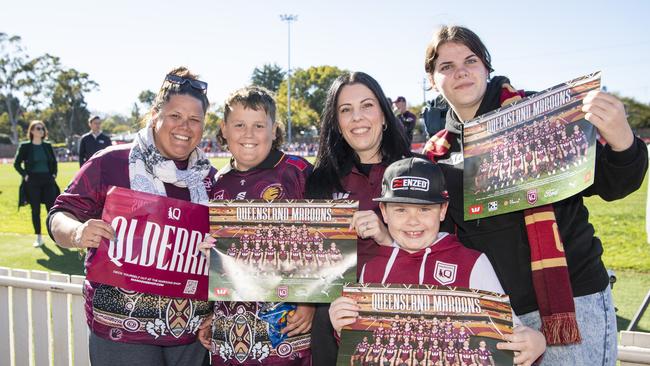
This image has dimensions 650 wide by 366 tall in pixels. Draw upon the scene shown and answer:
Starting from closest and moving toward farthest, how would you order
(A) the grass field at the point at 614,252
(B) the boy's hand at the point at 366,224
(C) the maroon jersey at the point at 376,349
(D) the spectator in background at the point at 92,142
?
(C) the maroon jersey at the point at 376,349
(B) the boy's hand at the point at 366,224
(A) the grass field at the point at 614,252
(D) the spectator in background at the point at 92,142

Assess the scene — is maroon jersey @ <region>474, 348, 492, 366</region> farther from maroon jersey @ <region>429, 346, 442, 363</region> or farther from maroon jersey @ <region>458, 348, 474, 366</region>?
maroon jersey @ <region>429, 346, 442, 363</region>

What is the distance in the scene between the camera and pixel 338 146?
3.27 metres

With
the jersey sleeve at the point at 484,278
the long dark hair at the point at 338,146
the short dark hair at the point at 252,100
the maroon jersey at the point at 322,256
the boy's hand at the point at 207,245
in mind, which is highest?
the short dark hair at the point at 252,100

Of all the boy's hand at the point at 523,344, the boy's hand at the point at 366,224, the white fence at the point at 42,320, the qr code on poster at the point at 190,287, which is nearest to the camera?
the boy's hand at the point at 523,344

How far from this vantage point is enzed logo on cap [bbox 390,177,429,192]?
257cm

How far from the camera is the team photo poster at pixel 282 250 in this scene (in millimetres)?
2662

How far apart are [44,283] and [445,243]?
3.43 m

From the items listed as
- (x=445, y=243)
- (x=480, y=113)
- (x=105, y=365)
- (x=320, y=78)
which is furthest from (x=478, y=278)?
(x=320, y=78)

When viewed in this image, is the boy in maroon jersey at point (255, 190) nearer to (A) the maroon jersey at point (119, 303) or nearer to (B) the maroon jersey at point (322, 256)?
(A) the maroon jersey at point (119, 303)

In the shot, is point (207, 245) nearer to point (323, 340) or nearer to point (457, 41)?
point (323, 340)

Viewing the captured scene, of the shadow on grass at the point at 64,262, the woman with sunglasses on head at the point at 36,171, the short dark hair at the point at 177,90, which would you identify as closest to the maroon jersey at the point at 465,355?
the short dark hair at the point at 177,90

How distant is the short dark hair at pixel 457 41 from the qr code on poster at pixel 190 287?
1.83 m

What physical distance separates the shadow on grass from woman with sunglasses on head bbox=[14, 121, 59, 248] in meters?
0.93

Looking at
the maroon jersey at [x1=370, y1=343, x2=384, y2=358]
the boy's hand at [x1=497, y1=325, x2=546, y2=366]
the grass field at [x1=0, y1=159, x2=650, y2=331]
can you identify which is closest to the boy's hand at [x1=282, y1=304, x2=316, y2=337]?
the maroon jersey at [x1=370, y1=343, x2=384, y2=358]
